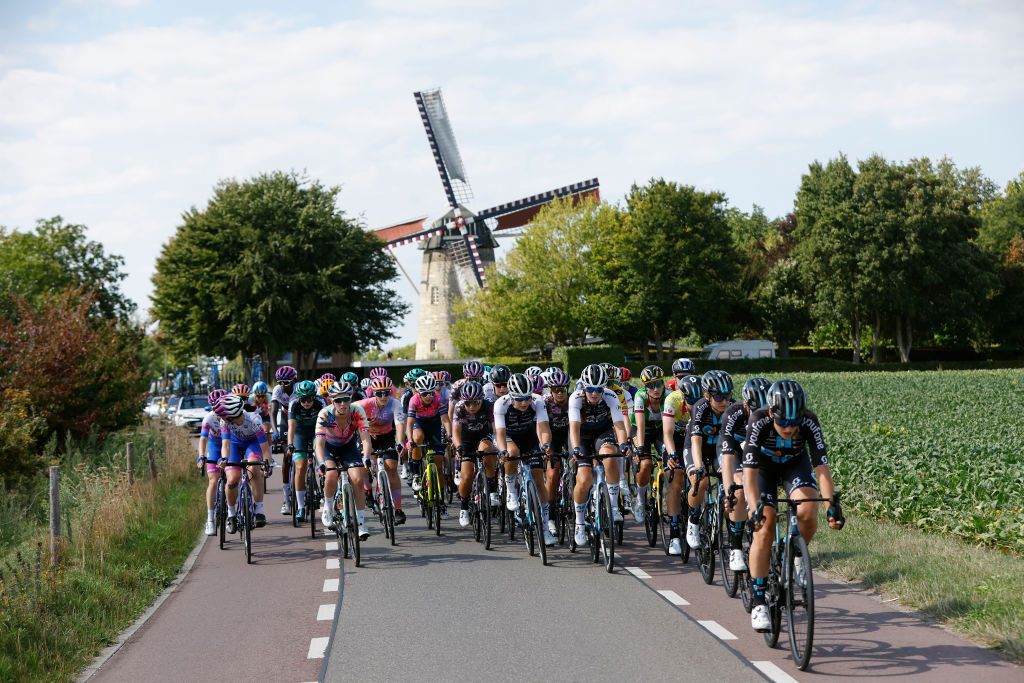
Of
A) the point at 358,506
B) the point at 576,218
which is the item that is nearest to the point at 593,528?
the point at 358,506

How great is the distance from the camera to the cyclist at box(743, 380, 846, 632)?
754cm

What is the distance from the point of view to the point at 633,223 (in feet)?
221

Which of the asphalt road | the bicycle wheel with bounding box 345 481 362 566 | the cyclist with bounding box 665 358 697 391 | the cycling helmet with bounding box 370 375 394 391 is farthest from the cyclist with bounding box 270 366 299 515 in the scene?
the cyclist with bounding box 665 358 697 391

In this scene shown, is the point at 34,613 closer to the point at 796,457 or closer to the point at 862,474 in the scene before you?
the point at 796,457

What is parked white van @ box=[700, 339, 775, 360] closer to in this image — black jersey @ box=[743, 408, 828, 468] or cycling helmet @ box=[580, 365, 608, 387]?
cycling helmet @ box=[580, 365, 608, 387]

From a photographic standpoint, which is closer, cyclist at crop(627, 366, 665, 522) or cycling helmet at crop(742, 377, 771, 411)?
cycling helmet at crop(742, 377, 771, 411)

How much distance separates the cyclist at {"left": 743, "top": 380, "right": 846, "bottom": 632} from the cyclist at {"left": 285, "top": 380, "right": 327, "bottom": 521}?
828cm

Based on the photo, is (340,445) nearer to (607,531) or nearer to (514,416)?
(514,416)

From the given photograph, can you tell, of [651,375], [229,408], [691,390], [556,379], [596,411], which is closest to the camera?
[596,411]

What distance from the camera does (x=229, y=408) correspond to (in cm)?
1320

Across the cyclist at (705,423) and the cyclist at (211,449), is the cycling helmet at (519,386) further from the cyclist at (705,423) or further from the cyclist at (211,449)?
the cyclist at (211,449)

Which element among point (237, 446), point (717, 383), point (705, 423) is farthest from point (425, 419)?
point (717, 383)

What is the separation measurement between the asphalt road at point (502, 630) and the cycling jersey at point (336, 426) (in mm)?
1526

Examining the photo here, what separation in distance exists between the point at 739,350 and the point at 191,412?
38309 mm
